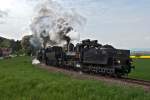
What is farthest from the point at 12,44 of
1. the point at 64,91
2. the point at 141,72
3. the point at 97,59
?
the point at 64,91

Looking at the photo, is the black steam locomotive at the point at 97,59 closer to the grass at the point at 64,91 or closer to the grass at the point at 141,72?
the grass at the point at 141,72

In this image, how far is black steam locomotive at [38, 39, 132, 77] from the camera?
32.6 m

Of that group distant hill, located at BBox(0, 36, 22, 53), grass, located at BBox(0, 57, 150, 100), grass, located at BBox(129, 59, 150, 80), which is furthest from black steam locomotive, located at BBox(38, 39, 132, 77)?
distant hill, located at BBox(0, 36, 22, 53)

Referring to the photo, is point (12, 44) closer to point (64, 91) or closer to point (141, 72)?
point (141, 72)

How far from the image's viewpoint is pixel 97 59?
35.0 meters

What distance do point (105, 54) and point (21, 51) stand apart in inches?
5137

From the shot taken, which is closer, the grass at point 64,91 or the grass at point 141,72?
the grass at point 64,91

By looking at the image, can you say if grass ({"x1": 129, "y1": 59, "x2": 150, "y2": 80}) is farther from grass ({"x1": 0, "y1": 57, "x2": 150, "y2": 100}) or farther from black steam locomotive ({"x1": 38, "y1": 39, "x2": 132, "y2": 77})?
grass ({"x1": 0, "y1": 57, "x2": 150, "y2": 100})

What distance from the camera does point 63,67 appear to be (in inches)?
1925

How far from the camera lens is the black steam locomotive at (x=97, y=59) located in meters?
32.6

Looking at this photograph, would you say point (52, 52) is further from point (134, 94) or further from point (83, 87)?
point (134, 94)

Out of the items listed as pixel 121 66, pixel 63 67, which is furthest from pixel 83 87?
pixel 63 67

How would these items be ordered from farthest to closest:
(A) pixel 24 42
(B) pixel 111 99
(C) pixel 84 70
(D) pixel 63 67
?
(A) pixel 24 42 → (D) pixel 63 67 → (C) pixel 84 70 → (B) pixel 111 99

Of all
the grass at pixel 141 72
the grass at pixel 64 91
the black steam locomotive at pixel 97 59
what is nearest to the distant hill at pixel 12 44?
the grass at pixel 141 72
